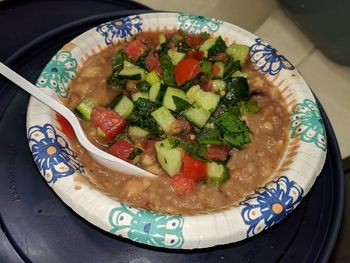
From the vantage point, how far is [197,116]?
1.44 metres

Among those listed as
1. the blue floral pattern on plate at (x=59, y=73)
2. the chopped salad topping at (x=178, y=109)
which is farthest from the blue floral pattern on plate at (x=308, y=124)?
the blue floral pattern on plate at (x=59, y=73)

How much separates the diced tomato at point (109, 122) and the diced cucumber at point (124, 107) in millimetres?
24

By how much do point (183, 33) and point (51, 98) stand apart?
0.65 meters

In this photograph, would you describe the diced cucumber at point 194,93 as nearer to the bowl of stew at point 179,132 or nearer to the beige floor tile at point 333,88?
the bowl of stew at point 179,132

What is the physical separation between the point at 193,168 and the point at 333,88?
1.16m

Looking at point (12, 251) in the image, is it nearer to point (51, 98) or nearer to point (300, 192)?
point (51, 98)

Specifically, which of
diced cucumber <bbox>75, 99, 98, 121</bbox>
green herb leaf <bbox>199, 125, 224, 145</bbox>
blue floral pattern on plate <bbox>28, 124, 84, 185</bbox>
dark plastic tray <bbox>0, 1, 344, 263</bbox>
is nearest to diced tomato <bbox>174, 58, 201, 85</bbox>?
green herb leaf <bbox>199, 125, 224, 145</bbox>

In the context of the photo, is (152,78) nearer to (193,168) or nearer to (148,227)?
(193,168)

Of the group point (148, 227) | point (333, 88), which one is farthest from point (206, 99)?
point (333, 88)

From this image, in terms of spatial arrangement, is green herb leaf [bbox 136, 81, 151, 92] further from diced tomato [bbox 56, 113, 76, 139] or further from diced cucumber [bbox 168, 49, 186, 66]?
diced tomato [bbox 56, 113, 76, 139]

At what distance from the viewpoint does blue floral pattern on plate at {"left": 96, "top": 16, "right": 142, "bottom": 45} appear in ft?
5.61

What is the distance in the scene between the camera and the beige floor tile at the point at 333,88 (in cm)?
211

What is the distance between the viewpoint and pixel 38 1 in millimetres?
2035

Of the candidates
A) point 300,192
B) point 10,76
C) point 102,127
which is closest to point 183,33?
point 102,127
